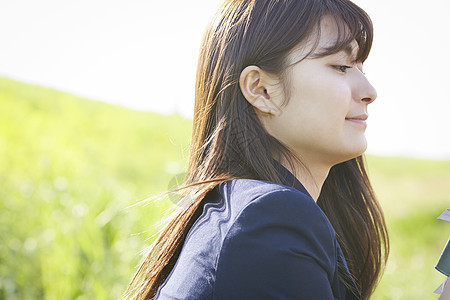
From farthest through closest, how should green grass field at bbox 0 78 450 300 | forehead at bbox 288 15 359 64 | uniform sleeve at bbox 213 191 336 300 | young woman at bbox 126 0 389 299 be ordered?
1. green grass field at bbox 0 78 450 300
2. forehead at bbox 288 15 359 64
3. young woman at bbox 126 0 389 299
4. uniform sleeve at bbox 213 191 336 300

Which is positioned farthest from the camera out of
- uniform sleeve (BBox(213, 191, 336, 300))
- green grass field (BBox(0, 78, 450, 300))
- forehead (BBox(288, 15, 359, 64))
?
green grass field (BBox(0, 78, 450, 300))

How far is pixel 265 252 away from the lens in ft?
3.69

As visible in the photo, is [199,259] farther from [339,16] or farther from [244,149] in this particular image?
[339,16]

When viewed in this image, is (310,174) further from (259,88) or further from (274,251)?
(274,251)

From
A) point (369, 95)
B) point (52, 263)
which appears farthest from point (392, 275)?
point (369, 95)

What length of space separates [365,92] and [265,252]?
66cm

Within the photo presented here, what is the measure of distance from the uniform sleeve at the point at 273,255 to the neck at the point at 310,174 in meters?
0.38

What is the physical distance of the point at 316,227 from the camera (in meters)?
1.19

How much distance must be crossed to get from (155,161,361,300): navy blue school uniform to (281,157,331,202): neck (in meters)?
0.33

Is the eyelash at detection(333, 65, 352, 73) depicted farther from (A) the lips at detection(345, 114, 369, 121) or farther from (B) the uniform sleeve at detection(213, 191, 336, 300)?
(B) the uniform sleeve at detection(213, 191, 336, 300)

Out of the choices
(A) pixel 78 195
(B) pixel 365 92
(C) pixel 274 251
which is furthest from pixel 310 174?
(A) pixel 78 195

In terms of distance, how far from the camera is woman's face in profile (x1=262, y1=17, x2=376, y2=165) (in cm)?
147

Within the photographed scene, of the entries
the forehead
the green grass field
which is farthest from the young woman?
the green grass field

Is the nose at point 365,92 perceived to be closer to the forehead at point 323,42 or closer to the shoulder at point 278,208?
the forehead at point 323,42
